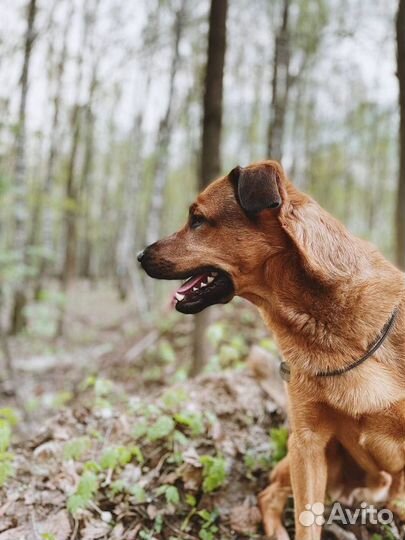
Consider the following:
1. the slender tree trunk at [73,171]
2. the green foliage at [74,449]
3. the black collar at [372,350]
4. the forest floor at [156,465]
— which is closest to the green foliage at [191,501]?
the forest floor at [156,465]

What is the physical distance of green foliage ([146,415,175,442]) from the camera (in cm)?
363

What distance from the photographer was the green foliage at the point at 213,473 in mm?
3344

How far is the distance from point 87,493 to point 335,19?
14.4m

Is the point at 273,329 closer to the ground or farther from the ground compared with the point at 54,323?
farther from the ground

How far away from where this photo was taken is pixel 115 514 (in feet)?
10.4

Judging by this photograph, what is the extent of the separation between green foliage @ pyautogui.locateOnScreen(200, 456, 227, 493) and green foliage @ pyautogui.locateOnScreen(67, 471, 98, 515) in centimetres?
77

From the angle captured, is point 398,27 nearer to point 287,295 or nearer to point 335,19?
point 287,295

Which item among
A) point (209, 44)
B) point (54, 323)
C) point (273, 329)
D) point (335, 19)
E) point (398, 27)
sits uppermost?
point (335, 19)

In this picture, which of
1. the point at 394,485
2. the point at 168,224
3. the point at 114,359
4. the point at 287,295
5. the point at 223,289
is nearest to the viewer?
the point at 287,295

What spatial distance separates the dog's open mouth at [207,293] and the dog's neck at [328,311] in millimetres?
287

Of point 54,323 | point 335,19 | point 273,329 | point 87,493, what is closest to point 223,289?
point 273,329

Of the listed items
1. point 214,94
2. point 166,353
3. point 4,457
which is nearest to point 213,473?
point 4,457

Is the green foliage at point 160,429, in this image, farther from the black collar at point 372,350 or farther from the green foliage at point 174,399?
the black collar at point 372,350

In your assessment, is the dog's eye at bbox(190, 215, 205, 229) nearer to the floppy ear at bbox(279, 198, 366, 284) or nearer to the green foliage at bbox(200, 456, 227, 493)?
the floppy ear at bbox(279, 198, 366, 284)
